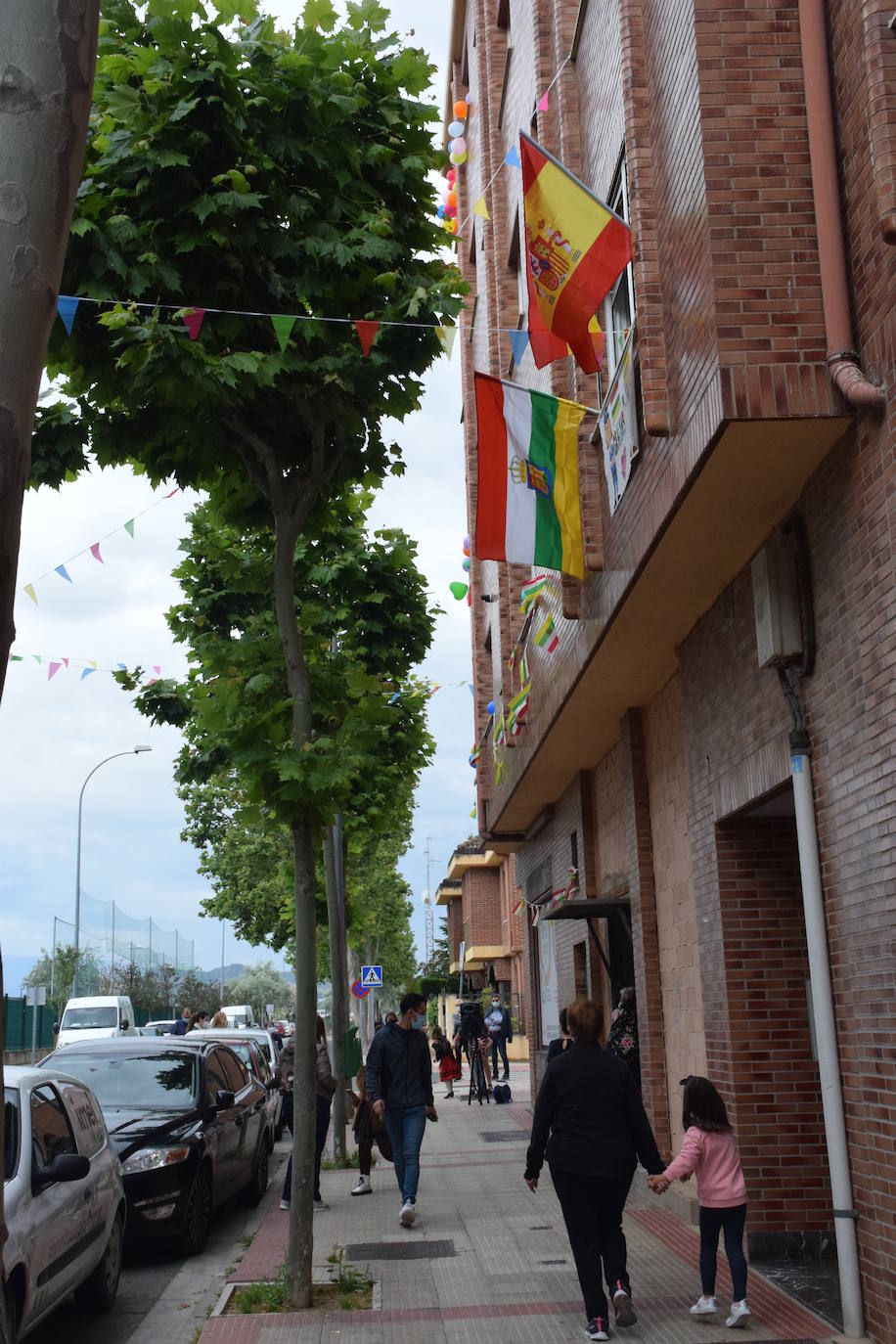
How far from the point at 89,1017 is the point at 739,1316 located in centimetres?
3344

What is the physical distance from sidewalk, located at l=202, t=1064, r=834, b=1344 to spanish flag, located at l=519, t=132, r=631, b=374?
5541mm

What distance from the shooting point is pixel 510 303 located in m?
18.4

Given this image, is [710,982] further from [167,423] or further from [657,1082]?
[167,423]

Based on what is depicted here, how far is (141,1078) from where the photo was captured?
11664 mm

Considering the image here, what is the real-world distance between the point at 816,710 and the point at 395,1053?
5.15 meters

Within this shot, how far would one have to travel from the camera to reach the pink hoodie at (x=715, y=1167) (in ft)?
23.2

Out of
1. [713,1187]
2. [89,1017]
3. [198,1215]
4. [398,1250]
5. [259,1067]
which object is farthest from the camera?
[89,1017]

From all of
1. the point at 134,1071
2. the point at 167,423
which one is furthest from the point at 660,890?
the point at 167,423

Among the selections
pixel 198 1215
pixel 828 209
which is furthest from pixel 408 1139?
pixel 828 209

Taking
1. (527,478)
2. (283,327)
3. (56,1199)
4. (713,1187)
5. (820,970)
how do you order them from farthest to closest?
(527,478), (283,327), (56,1199), (713,1187), (820,970)

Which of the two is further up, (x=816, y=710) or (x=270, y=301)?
(x=270, y=301)

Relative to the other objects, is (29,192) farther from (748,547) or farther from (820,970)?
(748,547)

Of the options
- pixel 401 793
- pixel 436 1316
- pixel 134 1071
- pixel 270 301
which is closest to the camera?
pixel 436 1316

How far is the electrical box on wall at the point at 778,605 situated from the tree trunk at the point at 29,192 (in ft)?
16.2
